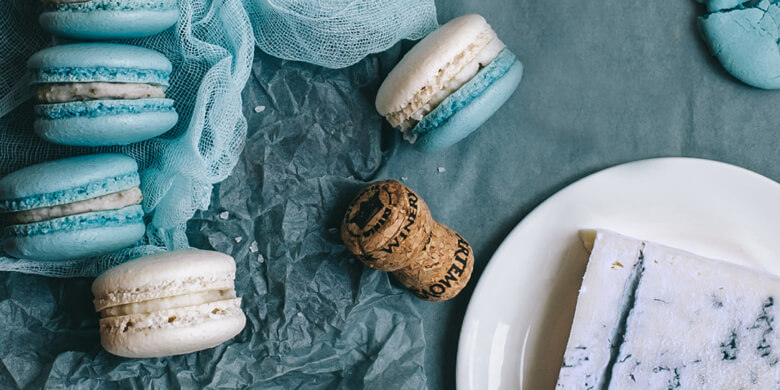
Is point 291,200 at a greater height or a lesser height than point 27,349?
greater

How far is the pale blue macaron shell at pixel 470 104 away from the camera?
0.86 metres

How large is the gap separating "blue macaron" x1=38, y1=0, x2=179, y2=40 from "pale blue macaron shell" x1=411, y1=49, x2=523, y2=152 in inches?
14.8

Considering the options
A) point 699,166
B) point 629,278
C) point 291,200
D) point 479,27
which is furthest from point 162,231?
point 699,166

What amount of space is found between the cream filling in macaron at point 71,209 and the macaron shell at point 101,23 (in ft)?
0.64

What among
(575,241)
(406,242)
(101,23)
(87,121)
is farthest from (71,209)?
(575,241)

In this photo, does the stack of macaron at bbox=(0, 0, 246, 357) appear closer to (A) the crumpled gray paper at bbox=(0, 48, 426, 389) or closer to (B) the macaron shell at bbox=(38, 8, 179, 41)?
(B) the macaron shell at bbox=(38, 8, 179, 41)

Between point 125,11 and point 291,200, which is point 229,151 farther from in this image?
point 125,11

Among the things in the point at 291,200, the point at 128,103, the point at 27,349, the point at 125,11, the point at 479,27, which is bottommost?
the point at 27,349

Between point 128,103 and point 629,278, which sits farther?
point 629,278

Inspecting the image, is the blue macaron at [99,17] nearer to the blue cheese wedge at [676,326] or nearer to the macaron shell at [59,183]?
the macaron shell at [59,183]

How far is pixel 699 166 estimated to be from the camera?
956mm

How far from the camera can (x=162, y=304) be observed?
30.7 inches

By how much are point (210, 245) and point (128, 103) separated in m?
0.26

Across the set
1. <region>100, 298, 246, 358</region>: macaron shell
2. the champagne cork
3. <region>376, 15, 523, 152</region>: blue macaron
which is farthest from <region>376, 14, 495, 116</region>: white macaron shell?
<region>100, 298, 246, 358</region>: macaron shell
